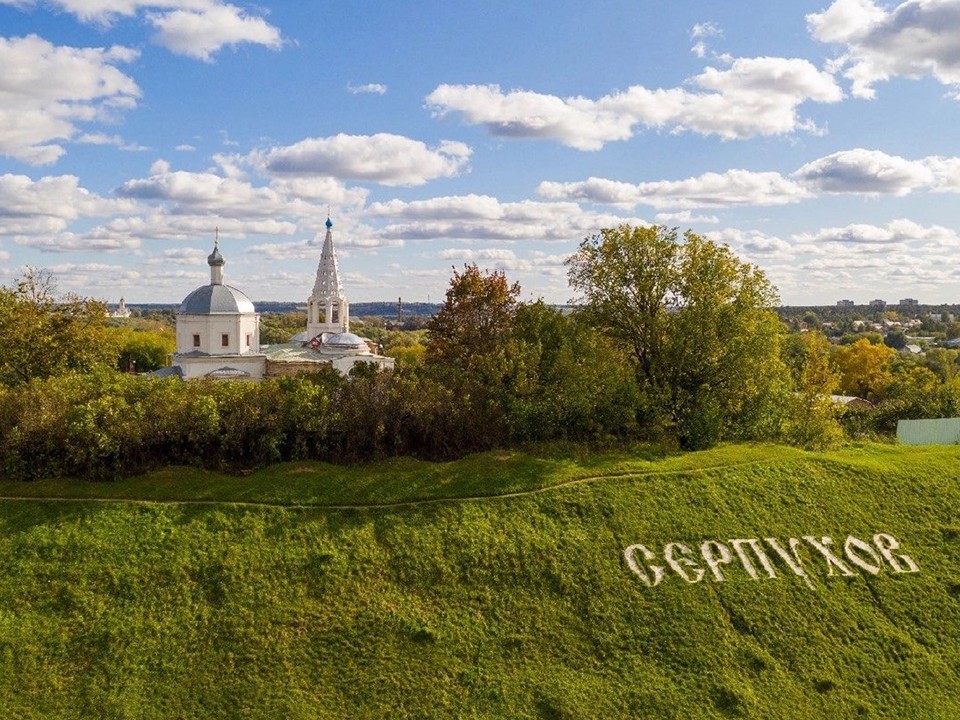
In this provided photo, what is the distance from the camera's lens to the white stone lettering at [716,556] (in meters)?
20.8

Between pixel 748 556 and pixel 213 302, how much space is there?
41062 mm

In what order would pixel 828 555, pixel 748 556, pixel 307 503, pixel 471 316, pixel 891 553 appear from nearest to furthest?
1. pixel 748 556
2. pixel 307 503
3. pixel 828 555
4. pixel 891 553
5. pixel 471 316

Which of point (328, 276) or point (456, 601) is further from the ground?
point (328, 276)

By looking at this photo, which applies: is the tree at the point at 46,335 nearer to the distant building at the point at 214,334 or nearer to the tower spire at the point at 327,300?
the distant building at the point at 214,334

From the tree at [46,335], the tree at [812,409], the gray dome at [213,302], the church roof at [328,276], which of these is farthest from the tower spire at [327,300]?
the tree at [812,409]

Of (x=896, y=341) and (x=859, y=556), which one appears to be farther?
(x=896, y=341)

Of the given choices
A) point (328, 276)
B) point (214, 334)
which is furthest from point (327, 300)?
point (214, 334)

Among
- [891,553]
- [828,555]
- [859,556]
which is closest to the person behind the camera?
[828,555]

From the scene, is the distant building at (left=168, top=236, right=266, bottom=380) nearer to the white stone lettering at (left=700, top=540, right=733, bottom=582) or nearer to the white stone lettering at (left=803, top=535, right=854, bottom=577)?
the white stone lettering at (left=700, top=540, right=733, bottom=582)

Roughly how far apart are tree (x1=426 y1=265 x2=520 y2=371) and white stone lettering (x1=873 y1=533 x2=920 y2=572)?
17.0 m

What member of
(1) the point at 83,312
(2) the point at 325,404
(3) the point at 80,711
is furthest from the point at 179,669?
(1) the point at 83,312

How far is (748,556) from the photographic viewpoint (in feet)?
70.3

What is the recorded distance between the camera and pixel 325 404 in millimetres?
24875

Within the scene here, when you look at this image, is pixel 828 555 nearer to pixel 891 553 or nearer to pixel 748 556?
pixel 891 553
